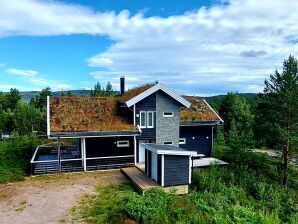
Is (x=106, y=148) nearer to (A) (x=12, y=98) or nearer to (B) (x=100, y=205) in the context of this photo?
(B) (x=100, y=205)

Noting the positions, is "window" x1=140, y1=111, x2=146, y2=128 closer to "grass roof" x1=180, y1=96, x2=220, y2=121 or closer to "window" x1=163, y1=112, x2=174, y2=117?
"window" x1=163, y1=112, x2=174, y2=117

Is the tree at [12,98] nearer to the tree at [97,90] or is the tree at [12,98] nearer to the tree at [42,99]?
the tree at [42,99]

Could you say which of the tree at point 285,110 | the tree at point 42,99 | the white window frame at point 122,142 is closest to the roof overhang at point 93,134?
the white window frame at point 122,142

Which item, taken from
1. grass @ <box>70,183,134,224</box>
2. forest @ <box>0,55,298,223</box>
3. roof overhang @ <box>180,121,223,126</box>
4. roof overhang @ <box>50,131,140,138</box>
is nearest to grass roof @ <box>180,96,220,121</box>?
roof overhang @ <box>180,121,223,126</box>

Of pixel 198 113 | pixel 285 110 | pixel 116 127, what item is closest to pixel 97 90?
pixel 198 113

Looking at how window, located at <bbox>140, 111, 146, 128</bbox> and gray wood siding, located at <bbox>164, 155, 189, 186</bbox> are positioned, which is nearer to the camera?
gray wood siding, located at <bbox>164, 155, 189, 186</bbox>
